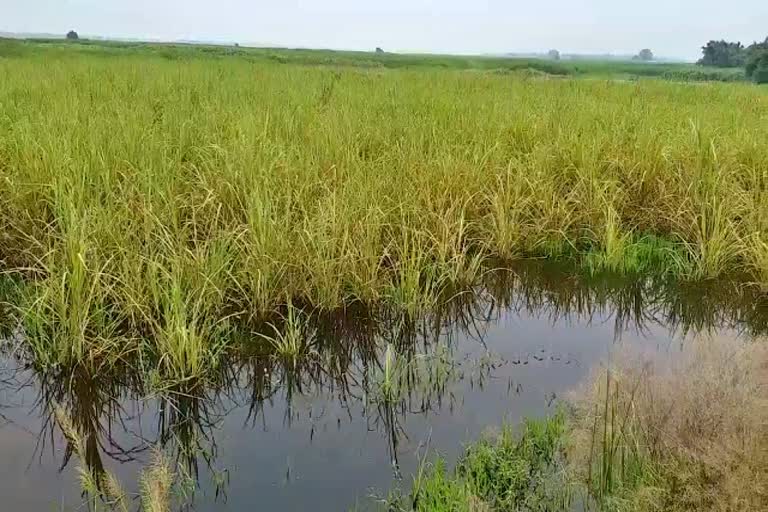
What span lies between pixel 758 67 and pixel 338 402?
2867 cm

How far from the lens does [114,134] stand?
15.3 ft

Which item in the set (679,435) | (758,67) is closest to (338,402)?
(679,435)

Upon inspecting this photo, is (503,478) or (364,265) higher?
(364,265)

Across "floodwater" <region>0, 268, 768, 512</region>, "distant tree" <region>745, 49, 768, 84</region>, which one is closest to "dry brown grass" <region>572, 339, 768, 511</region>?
"floodwater" <region>0, 268, 768, 512</region>

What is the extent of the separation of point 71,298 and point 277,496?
1.52m

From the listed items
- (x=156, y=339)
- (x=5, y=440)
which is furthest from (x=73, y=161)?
(x=5, y=440)

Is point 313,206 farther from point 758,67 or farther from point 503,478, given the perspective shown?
point 758,67

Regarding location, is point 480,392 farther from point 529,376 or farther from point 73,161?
point 73,161

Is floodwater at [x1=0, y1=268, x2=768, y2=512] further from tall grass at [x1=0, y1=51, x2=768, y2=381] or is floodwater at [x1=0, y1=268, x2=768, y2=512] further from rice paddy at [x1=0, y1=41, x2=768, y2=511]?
tall grass at [x1=0, y1=51, x2=768, y2=381]

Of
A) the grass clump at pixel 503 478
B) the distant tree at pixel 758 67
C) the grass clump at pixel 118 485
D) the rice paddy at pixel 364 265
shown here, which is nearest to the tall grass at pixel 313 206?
the rice paddy at pixel 364 265

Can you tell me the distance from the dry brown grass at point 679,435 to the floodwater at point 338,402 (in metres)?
0.36

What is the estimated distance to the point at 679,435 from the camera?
2348 millimetres

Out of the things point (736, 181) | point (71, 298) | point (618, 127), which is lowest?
point (71, 298)

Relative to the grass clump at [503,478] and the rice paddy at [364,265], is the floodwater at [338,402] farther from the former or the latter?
the grass clump at [503,478]
